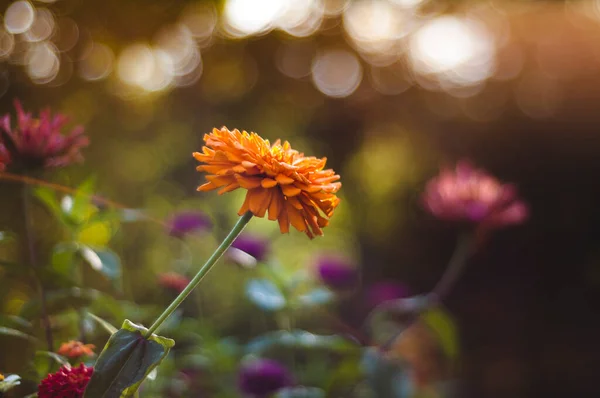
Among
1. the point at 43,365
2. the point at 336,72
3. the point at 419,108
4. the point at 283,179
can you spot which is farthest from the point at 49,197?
the point at 336,72

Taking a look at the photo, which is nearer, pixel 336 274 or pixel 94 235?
pixel 94 235

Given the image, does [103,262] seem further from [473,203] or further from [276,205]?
[473,203]

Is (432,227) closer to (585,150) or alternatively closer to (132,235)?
(585,150)

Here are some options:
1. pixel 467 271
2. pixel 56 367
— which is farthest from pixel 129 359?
pixel 467 271

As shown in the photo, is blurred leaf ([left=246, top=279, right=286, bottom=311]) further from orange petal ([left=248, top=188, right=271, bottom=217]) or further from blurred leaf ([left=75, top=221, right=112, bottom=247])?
orange petal ([left=248, top=188, right=271, bottom=217])

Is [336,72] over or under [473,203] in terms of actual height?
over

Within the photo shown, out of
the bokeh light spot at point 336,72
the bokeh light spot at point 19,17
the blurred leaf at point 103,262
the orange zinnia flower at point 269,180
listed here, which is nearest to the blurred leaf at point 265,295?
the blurred leaf at point 103,262
